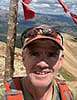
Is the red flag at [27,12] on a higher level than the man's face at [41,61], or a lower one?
lower

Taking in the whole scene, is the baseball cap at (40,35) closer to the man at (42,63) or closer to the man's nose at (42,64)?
the man at (42,63)

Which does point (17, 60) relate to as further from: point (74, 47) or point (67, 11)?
point (67, 11)

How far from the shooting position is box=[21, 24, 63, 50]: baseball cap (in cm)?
295

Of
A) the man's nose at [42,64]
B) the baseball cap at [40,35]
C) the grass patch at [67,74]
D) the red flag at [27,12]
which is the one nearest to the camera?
the man's nose at [42,64]

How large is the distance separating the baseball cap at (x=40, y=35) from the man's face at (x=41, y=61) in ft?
0.10

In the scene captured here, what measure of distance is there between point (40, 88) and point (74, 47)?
22.5ft

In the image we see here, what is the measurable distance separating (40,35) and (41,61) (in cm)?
22

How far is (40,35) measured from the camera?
118 inches

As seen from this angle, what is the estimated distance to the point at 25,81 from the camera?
3049 millimetres

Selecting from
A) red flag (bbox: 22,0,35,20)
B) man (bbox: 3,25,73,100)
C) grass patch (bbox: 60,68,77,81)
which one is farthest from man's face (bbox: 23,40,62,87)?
grass patch (bbox: 60,68,77,81)

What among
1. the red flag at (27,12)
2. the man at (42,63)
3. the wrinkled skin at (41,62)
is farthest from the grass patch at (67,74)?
the wrinkled skin at (41,62)

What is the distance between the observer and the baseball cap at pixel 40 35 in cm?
295

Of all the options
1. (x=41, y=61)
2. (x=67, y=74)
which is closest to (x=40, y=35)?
(x=41, y=61)

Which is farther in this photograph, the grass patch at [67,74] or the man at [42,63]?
the grass patch at [67,74]
